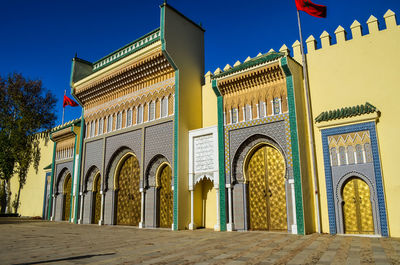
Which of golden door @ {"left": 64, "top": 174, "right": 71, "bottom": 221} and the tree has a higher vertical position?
the tree

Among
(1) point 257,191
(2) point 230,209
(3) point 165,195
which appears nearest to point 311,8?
(1) point 257,191

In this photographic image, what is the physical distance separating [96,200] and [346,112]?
1072 centimetres

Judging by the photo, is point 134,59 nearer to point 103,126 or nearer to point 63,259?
point 103,126

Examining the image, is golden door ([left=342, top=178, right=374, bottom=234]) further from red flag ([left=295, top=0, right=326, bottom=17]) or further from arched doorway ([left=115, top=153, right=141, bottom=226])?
arched doorway ([left=115, top=153, right=141, bottom=226])

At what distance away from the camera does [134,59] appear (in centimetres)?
1213

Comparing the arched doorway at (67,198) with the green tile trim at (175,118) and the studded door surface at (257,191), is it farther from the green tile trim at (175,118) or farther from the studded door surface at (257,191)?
the studded door surface at (257,191)

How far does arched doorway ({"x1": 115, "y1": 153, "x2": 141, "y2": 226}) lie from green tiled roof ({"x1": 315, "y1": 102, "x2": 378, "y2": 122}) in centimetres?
714

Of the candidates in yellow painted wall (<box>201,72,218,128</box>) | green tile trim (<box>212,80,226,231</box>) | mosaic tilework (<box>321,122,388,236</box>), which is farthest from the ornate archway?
mosaic tilework (<box>321,122,388,236</box>)

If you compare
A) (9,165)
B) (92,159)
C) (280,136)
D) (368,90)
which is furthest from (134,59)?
(9,165)

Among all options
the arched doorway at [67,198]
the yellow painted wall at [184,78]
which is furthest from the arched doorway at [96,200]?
the yellow painted wall at [184,78]

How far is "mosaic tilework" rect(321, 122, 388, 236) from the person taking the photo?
7395mm

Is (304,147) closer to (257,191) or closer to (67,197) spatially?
(257,191)

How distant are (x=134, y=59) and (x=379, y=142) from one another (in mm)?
8891

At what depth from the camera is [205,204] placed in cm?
1102
